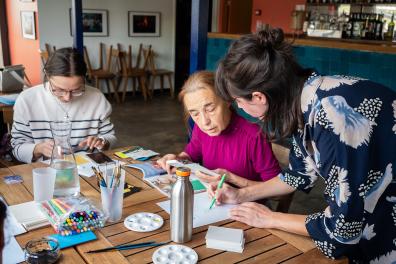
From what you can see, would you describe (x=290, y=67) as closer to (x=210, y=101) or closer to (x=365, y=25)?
(x=210, y=101)

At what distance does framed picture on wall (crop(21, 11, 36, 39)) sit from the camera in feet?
23.0

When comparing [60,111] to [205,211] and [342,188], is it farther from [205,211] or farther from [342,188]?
[342,188]

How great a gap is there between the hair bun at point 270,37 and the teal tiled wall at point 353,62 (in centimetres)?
178

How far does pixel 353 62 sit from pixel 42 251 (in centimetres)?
314

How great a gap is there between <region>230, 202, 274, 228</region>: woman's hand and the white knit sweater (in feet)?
3.59

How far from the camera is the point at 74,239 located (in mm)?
1191

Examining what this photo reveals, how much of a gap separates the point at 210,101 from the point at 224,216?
23.0 inches

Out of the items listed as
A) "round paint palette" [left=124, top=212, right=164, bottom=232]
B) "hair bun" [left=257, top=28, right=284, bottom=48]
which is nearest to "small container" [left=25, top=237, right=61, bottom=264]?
"round paint palette" [left=124, top=212, right=164, bottom=232]

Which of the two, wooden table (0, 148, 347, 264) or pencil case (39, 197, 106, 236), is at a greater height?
pencil case (39, 197, 106, 236)

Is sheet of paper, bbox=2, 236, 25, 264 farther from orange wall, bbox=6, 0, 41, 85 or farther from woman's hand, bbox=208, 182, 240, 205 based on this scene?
orange wall, bbox=6, 0, 41, 85

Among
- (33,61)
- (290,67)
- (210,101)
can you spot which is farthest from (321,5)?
(290,67)

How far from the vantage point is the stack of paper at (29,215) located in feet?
4.16

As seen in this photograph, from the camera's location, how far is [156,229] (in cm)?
127

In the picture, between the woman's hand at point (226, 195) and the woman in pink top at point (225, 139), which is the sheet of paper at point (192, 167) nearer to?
the woman in pink top at point (225, 139)
